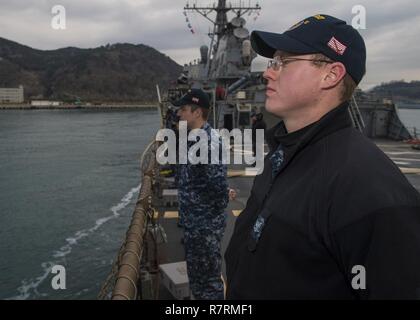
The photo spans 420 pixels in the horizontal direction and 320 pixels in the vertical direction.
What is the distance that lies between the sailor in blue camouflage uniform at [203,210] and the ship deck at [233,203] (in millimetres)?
916

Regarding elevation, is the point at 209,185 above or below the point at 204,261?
above

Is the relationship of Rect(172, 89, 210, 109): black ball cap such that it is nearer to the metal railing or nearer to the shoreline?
the metal railing

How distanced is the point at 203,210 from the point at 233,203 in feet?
15.1

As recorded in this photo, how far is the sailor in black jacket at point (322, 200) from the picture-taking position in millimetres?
1069

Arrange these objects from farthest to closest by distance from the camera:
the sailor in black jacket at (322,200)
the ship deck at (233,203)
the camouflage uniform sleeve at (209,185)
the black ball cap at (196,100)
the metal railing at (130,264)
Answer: the ship deck at (233,203), the black ball cap at (196,100), the camouflage uniform sleeve at (209,185), the metal railing at (130,264), the sailor in black jacket at (322,200)

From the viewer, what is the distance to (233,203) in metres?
8.09

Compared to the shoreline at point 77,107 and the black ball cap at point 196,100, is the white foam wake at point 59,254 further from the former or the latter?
the shoreline at point 77,107

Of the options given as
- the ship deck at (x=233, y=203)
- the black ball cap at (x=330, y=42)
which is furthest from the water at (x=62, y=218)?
the black ball cap at (x=330, y=42)

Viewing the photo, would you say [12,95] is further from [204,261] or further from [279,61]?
[279,61]

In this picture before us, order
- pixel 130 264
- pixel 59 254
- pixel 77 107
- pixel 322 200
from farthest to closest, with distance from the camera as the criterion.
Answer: pixel 77 107
pixel 59 254
pixel 130 264
pixel 322 200

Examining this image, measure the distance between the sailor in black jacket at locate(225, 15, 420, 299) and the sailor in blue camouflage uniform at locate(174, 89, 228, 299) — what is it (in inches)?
72.7

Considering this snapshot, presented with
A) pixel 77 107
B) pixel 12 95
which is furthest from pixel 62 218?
pixel 12 95

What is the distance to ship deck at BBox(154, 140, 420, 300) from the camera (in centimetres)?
552

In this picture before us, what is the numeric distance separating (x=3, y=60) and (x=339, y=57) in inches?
8736
